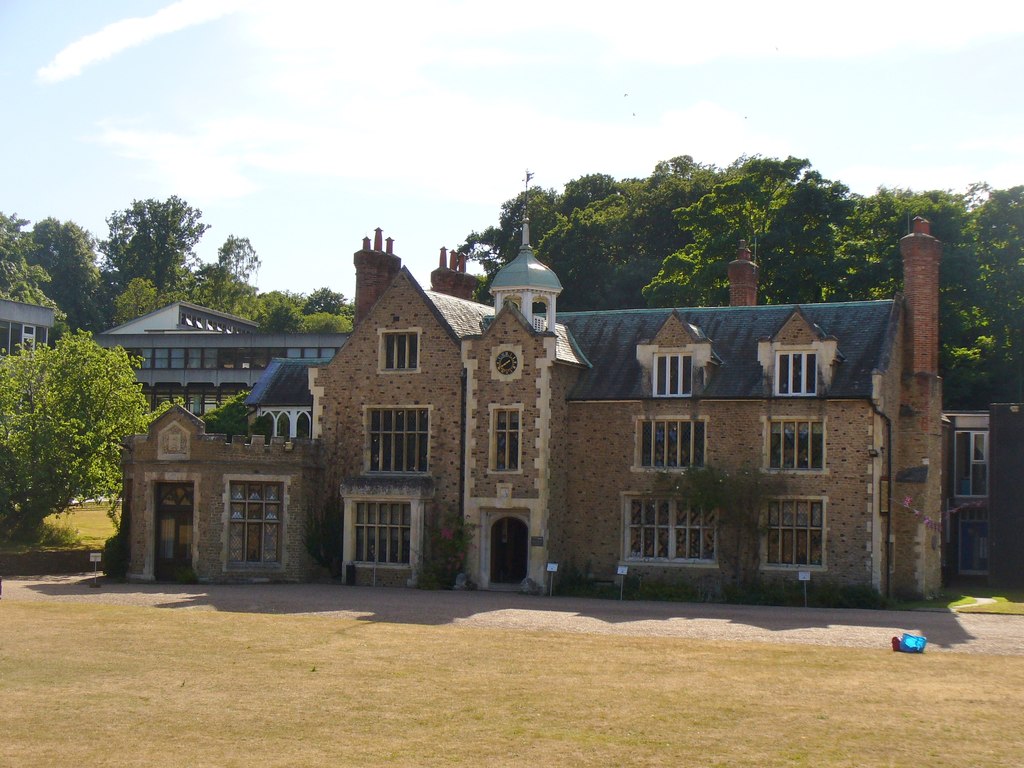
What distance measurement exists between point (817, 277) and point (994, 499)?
14.0 m

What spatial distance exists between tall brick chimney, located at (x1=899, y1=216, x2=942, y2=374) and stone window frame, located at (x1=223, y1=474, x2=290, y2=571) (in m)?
18.5

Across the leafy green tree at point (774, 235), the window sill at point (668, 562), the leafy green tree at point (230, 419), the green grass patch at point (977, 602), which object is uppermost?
the leafy green tree at point (774, 235)

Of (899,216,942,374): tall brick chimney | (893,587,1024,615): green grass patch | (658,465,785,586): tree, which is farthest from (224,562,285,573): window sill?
(899,216,942,374): tall brick chimney

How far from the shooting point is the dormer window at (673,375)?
121 feet

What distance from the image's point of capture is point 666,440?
121 ft

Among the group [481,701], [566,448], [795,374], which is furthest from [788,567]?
[481,701]

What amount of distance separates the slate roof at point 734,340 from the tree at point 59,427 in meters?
17.0

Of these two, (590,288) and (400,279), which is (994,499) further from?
(590,288)

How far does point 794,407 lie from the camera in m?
35.4

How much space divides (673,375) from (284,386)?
659 inches

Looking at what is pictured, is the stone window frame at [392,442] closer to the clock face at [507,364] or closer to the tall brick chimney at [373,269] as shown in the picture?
the clock face at [507,364]

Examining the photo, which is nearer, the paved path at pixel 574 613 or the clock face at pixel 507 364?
the paved path at pixel 574 613

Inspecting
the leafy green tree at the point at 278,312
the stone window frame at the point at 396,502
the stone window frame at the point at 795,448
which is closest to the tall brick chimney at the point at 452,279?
the stone window frame at the point at 396,502

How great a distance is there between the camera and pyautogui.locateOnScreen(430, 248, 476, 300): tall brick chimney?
144ft
